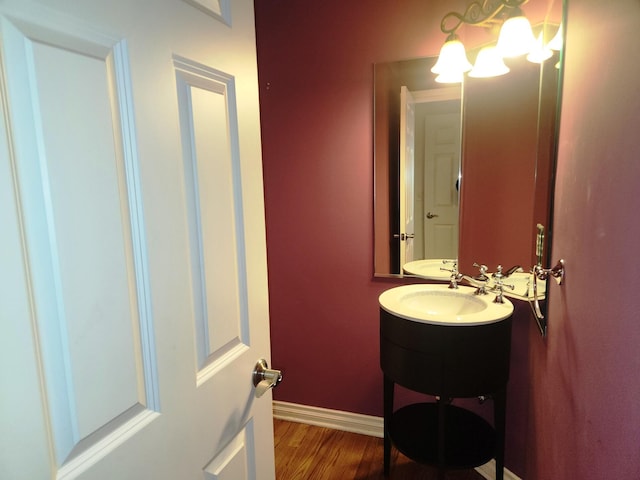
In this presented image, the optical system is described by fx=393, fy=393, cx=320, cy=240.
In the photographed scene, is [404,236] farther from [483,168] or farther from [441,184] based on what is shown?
[483,168]

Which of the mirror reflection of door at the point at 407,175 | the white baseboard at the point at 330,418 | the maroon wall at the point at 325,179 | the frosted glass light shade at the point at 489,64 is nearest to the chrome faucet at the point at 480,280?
the mirror reflection of door at the point at 407,175

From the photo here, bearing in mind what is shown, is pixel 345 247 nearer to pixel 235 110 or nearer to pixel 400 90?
pixel 400 90

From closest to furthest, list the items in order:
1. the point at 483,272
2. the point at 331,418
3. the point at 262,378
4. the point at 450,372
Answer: the point at 262,378 → the point at 450,372 → the point at 483,272 → the point at 331,418

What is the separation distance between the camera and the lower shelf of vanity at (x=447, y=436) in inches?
60.4

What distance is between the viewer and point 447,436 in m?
1.67

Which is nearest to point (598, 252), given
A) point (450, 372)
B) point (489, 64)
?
point (450, 372)

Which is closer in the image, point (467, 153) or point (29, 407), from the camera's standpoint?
point (29, 407)

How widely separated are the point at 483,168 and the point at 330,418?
1535 mm

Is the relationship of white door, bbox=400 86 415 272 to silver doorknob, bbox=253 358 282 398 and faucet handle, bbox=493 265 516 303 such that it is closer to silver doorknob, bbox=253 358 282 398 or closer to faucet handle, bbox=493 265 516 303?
faucet handle, bbox=493 265 516 303

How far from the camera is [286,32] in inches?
77.7

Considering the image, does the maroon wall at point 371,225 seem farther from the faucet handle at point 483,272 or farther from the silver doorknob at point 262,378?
the silver doorknob at point 262,378

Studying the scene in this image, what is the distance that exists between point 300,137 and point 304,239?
1.75 feet

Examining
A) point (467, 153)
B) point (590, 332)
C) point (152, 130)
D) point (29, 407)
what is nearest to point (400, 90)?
point (467, 153)

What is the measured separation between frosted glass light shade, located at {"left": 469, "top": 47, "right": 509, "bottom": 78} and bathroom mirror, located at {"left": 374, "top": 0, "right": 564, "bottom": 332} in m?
0.06
